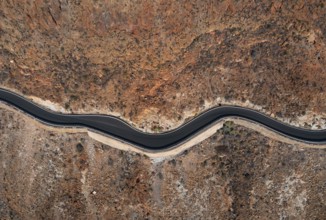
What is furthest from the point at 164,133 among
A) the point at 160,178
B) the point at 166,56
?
the point at 166,56

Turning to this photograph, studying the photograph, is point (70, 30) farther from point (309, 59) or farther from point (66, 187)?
point (309, 59)

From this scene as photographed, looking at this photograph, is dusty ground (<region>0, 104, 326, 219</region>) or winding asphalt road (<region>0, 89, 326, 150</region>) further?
winding asphalt road (<region>0, 89, 326, 150</region>)

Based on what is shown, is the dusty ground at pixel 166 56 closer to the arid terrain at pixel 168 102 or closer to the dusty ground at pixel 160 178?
the arid terrain at pixel 168 102

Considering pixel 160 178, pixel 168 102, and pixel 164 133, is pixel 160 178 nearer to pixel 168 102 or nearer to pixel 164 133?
pixel 164 133

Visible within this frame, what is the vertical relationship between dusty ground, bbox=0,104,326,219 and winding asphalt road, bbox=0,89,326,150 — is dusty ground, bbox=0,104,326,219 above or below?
below

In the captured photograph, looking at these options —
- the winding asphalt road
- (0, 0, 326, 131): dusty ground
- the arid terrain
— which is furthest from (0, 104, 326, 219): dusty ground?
(0, 0, 326, 131): dusty ground

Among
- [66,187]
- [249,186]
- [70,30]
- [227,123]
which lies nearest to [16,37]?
[70,30]

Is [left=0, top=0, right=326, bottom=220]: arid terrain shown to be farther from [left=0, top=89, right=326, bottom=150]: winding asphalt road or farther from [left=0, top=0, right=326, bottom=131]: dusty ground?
[left=0, top=89, right=326, bottom=150]: winding asphalt road
